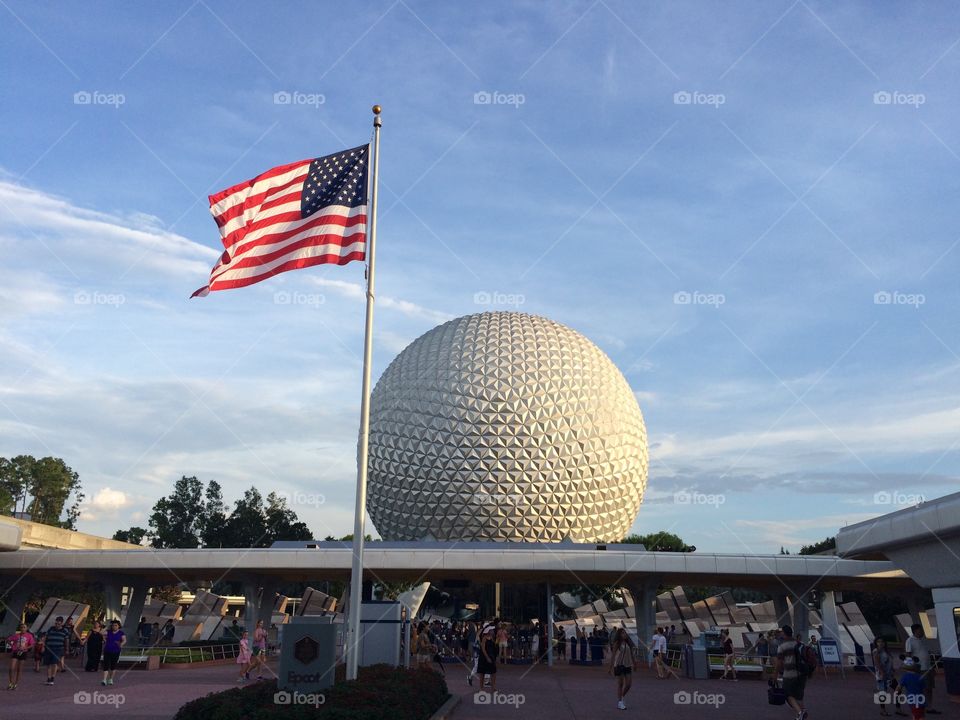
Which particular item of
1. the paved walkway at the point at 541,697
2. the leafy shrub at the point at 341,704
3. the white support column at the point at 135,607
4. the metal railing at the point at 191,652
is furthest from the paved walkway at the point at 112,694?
the white support column at the point at 135,607

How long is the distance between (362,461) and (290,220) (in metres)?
4.59

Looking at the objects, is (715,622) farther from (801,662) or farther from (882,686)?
(801,662)

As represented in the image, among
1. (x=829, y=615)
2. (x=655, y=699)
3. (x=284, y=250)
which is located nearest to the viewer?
(x=284, y=250)

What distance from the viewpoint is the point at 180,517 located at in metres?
94.8

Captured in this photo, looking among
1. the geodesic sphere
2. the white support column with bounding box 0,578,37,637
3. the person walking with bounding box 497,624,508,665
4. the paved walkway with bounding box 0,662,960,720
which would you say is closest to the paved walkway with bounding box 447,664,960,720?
the paved walkway with bounding box 0,662,960,720

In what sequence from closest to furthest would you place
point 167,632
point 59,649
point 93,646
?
1. point 59,649
2. point 93,646
3. point 167,632

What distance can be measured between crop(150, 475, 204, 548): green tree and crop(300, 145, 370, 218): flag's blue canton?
8440cm

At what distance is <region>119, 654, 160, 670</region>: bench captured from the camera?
24242 mm

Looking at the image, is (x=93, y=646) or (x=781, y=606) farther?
(x=781, y=606)

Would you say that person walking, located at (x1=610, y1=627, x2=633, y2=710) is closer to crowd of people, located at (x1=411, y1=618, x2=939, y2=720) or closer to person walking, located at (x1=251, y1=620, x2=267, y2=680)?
crowd of people, located at (x1=411, y1=618, x2=939, y2=720)

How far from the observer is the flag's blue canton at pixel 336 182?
14.4 metres

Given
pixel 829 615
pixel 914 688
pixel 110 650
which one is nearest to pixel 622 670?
pixel 914 688

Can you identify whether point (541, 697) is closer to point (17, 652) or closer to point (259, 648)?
point (259, 648)

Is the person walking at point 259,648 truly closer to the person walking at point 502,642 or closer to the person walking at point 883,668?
the person walking at point 502,642
